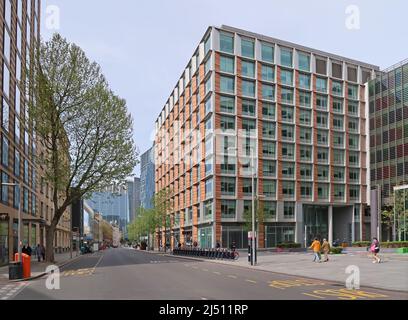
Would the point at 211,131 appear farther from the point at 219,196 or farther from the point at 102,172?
the point at 102,172

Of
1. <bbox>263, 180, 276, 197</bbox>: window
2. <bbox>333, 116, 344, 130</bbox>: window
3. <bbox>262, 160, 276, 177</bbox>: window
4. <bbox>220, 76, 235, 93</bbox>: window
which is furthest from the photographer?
<bbox>333, 116, 344, 130</bbox>: window

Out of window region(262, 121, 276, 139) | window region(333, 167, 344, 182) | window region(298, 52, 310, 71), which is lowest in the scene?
window region(333, 167, 344, 182)

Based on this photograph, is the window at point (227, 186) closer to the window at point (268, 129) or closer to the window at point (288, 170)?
the window at point (268, 129)

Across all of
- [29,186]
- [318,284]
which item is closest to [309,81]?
[29,186]

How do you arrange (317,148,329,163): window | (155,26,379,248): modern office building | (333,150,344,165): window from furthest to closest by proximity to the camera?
(333,150,344,165): window < (317,148,329,163): window < (155,26,379,248): modern office building

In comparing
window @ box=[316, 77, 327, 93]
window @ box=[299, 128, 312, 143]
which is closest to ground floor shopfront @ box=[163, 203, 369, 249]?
window @ box=[299, 128, 312, 143]

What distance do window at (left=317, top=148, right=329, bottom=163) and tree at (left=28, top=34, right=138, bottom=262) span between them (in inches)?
1997

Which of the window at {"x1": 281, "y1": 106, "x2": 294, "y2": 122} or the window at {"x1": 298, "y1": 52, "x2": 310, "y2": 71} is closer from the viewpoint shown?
the window at {"x1": 281, "y1": 106, "x2": 294, "y2": 122}

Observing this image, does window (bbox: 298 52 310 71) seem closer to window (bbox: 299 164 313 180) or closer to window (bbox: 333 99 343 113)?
window (bbox: 333 99 343 113)

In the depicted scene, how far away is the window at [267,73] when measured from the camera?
86.8 m

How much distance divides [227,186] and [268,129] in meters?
12.6

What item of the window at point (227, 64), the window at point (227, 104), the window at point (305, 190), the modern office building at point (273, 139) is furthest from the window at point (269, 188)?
the window at point (227, 64)

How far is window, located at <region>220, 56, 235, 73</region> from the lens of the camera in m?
82.8

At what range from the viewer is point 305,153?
89.6 metres
